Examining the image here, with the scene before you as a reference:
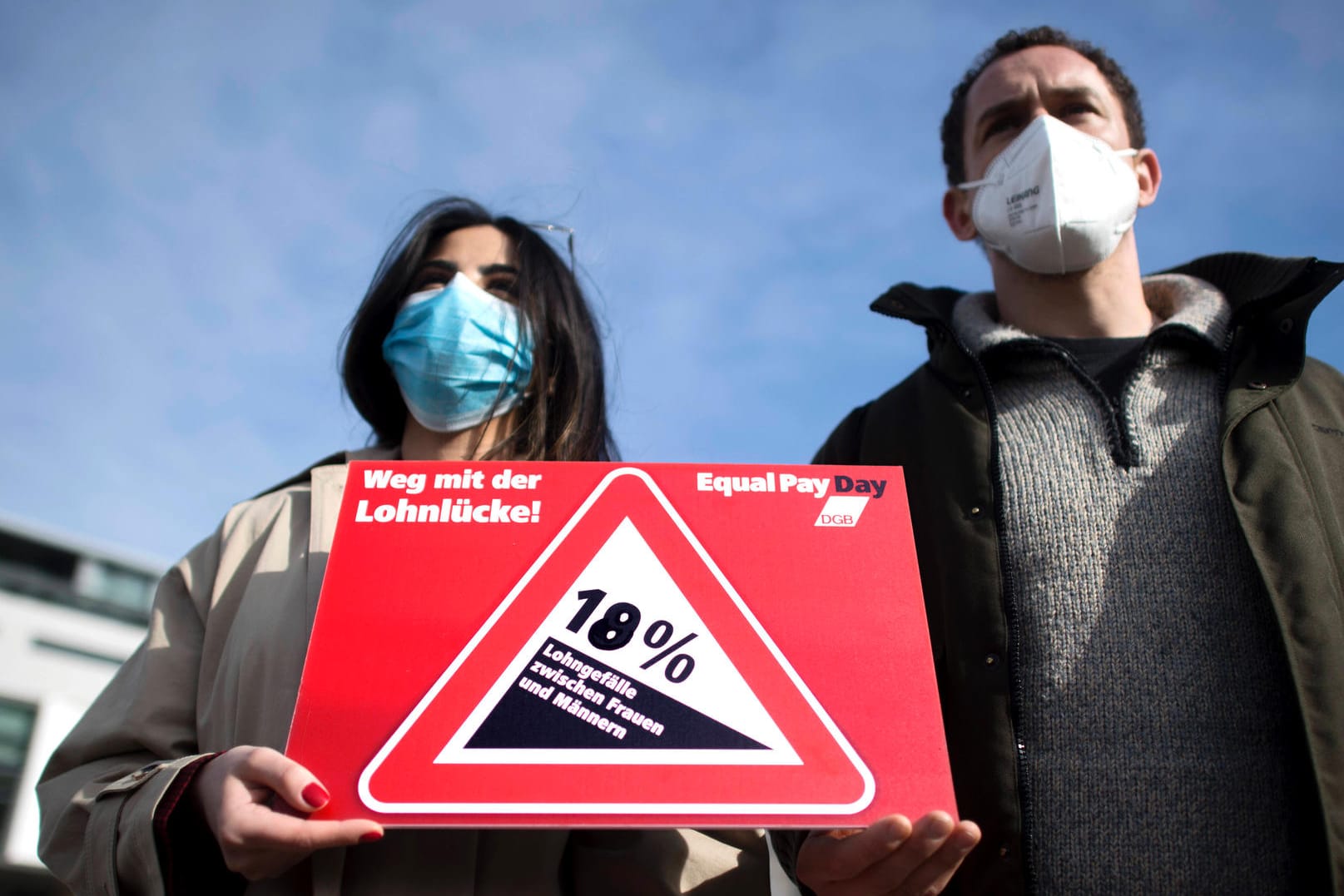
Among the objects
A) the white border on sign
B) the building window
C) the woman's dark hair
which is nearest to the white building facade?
the building window

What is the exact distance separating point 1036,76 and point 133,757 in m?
3.39

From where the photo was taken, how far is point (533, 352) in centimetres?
279

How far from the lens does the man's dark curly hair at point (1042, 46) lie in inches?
133

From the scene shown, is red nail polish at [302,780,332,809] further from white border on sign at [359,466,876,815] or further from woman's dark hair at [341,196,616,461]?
woman's dark hair at [341,196,616,461]

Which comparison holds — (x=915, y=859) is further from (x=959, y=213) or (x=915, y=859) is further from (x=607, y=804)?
(x=959, y=213)

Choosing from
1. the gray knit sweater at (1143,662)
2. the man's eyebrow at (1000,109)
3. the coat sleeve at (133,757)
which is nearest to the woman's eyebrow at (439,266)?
the coat sleeve at (133,757)

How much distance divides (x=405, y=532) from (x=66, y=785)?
3.12 feet

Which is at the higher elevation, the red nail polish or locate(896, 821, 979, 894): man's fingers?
the red nail polish

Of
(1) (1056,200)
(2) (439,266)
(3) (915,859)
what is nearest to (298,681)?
(3) (915,859)

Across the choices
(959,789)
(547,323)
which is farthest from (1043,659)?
(547,323)

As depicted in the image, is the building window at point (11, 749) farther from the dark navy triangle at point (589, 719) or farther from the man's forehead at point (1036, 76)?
the man's forehead at point (1036, 76)

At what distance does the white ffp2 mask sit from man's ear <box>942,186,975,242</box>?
18 centimetres

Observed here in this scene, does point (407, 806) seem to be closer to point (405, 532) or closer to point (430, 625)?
point (430, 625)

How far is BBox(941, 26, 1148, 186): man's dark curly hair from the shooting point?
3381 millimetres
